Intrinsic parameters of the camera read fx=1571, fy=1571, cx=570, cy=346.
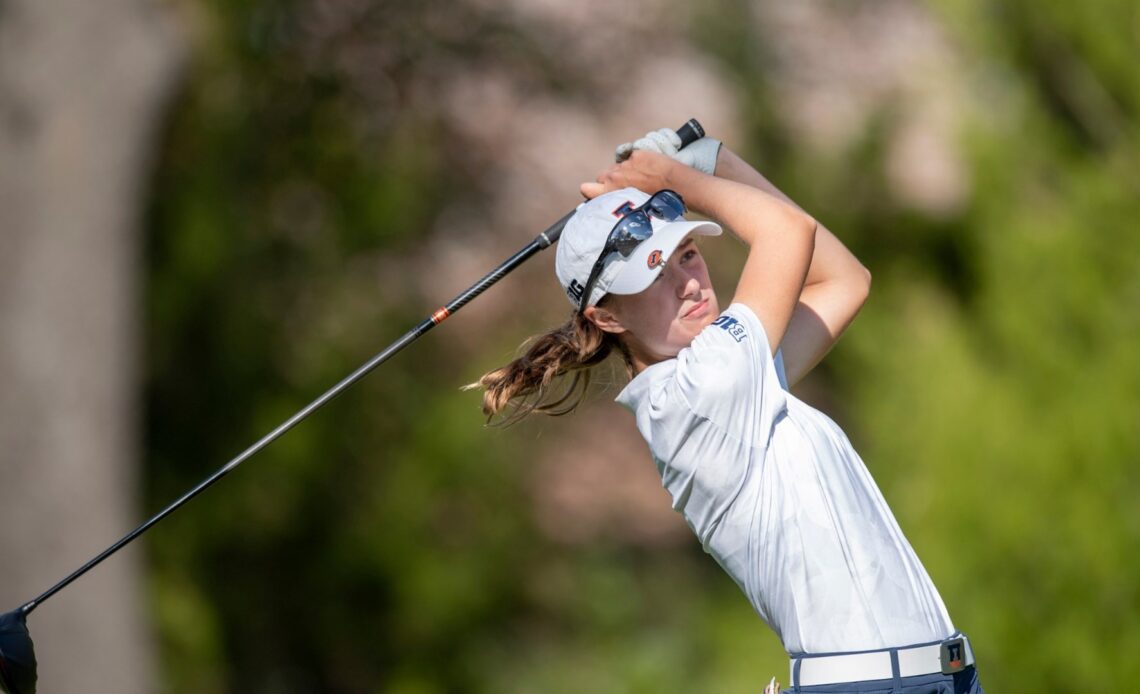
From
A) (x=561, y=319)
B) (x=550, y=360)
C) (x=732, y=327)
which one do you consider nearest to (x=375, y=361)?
(x=550, y=360)

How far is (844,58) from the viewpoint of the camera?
9562 millimetres

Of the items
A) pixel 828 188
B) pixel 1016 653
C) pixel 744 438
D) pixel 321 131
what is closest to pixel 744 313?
pixel 744 438

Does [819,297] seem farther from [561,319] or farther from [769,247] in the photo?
[561,319]

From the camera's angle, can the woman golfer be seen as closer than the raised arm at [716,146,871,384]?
Yes

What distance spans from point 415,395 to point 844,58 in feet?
11.3

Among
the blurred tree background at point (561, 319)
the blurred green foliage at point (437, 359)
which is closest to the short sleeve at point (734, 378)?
the blurred tree background at point (561, 319)

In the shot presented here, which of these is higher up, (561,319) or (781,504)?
(561,319)

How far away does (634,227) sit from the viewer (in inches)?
98.0

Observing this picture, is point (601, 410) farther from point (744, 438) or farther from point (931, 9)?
point (744, 438)

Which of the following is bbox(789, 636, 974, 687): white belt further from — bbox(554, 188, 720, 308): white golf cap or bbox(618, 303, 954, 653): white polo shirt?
bbox(554, 188, 720, 308): white golf cap

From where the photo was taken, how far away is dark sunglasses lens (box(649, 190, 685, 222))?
99.8 inches

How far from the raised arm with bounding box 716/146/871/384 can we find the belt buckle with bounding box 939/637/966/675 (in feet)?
1.88

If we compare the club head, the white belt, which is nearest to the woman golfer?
the white belt

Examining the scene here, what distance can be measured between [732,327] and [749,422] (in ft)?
0.48
